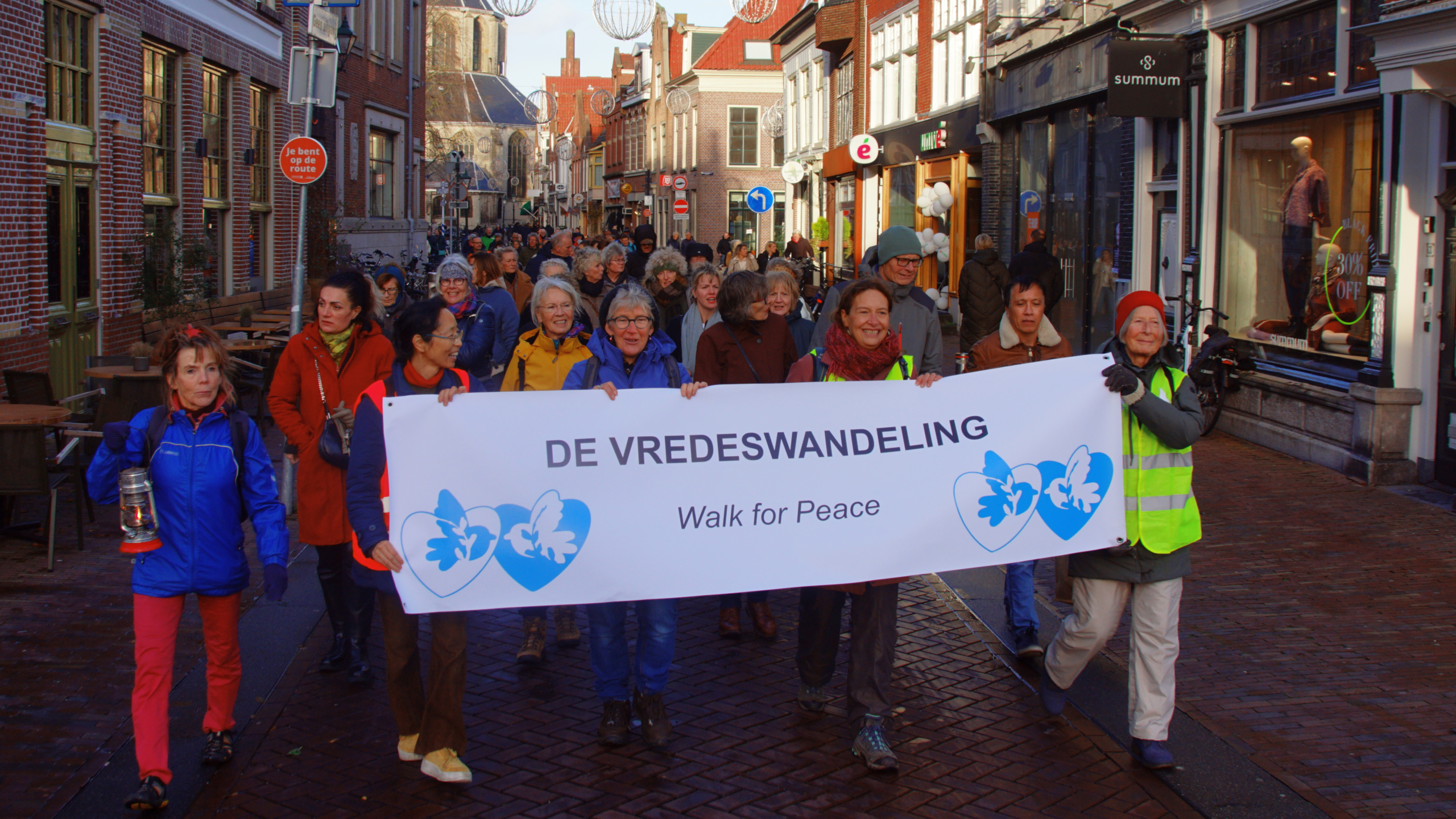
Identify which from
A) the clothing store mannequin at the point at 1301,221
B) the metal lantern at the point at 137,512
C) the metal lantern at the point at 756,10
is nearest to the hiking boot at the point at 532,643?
the metal lantern at the point at 137,512

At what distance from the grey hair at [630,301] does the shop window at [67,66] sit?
8.44m

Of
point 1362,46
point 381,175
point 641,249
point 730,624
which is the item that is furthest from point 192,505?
point 381,175

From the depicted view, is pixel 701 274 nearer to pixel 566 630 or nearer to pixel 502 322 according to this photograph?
pixel 502 322

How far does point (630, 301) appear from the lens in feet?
16.1

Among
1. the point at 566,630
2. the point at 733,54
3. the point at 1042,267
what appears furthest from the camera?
the point at 733,54

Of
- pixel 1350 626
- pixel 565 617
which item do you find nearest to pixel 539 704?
pixel 565 617

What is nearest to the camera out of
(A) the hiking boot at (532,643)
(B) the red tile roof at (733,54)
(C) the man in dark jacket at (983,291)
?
(A) the hiking boot at (532,643)

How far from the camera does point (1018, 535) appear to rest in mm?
4809

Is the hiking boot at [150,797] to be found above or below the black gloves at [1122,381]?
below

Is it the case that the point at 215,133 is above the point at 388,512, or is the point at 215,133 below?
above

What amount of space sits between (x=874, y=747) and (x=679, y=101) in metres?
51.3

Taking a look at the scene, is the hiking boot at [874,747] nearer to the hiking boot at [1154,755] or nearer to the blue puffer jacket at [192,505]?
the hiking boot at [1154,755]

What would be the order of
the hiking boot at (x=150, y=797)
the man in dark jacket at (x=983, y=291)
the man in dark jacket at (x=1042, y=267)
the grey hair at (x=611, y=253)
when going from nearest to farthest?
the hiking boot at (x=150, y=797)
the grey hair at (x=611, y=253)
the man in dark jacket at (x=983, y=291)
the man in dark jacket at (x=1042, y=267)

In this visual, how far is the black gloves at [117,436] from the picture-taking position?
4211 millimetres
